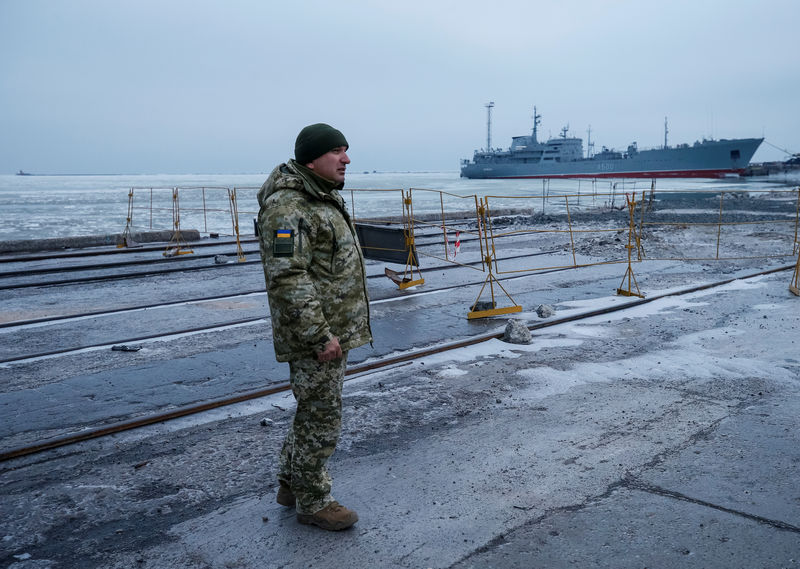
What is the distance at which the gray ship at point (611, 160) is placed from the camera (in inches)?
3681

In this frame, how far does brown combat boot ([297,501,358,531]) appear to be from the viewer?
10.4 feet

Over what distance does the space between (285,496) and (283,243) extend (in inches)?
55.1

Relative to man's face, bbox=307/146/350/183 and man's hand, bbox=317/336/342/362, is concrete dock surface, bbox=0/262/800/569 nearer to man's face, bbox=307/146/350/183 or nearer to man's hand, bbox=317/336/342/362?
man's hand, bbox=317/336/342/362

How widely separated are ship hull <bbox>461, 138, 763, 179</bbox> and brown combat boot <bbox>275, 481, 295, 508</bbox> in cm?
9275

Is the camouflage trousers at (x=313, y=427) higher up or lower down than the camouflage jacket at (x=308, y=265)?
lower down

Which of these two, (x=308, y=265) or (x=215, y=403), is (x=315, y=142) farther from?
(x=215, y=403)

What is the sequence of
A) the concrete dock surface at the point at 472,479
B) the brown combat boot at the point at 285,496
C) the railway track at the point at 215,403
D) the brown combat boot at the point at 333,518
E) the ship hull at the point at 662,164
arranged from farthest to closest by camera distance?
1. the ship hull at the point at 662,164
2. the railway track at the point at 215,403
3. the brown combat boot at the point at 285,496
4. the brown combat boot at the point at 333,518
5. the concrete dock surface at the point at 472,479

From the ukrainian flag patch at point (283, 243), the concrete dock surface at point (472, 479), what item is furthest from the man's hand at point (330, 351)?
the concrete dock surface at point (472, 479)

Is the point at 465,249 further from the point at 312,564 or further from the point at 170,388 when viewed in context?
the point at 312,564

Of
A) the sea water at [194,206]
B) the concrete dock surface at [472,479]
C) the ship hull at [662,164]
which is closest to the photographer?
the concrete dock surface at [472,479]

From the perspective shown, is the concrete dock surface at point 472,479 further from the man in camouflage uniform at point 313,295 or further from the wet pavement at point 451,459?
the man in camouflage uniform at point 313,295

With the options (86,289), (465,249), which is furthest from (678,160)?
(86,289)

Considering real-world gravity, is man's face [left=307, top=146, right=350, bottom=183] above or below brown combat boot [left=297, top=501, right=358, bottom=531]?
above

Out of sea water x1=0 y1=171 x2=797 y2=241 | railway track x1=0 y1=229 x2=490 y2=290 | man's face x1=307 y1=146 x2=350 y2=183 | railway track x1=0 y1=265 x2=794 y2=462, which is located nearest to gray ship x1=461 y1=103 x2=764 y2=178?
sea water x1=0 y1=171 x2=797 y2=241
